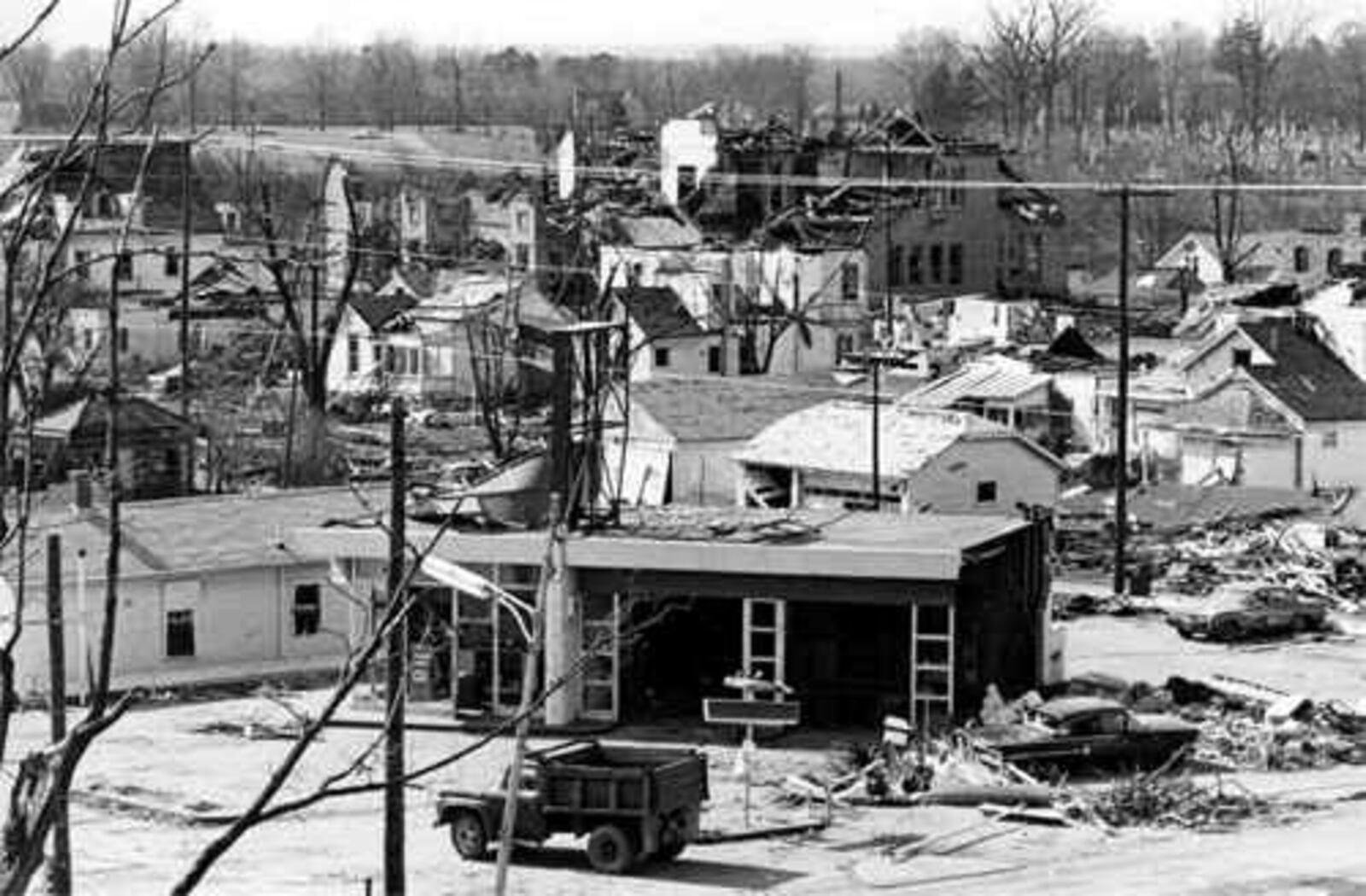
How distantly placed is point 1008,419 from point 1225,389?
4.69m

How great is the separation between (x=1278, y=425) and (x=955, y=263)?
29775mm

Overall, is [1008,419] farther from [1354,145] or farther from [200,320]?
[1354,145]

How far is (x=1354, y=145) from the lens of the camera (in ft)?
439

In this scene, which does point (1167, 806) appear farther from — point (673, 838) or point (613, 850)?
point (613, 850)

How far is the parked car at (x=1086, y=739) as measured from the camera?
91.4 ft

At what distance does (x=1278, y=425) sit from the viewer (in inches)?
2028

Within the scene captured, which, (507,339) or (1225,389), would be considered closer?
(1225,389)

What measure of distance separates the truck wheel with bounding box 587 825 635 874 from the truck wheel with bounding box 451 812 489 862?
1.04m

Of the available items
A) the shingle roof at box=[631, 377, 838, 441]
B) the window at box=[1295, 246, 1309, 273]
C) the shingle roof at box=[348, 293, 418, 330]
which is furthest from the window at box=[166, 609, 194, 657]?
the window at box=[1295, 246, 1309, 273]

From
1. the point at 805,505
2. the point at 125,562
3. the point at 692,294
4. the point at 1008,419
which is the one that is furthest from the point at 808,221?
the point at 125,562

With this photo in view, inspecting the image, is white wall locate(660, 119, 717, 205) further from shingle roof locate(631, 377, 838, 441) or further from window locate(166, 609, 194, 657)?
window locate(166, 609, 194, 657)

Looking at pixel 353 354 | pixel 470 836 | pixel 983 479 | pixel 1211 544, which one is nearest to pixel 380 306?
pixel 353 354

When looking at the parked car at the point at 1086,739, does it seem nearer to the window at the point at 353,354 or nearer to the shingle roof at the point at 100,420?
the shingle roof at the point at 100,420

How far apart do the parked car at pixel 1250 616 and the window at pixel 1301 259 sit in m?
48.7
